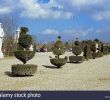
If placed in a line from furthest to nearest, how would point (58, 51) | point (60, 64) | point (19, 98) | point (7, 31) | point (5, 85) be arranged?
point (7, 31)
point (58, 51)
point (60, 64)
point (5, 85)
point (19, 98)

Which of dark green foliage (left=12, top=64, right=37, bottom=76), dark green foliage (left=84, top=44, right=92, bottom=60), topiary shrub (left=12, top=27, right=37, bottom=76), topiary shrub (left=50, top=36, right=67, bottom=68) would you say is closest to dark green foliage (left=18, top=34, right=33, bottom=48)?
topiary shrub (left=12, top=27, right=37, bottom=76)

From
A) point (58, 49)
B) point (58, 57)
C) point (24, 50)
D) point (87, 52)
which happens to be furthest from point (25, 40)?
point (87, 52)

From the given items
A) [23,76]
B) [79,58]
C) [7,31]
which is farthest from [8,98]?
[7,31]

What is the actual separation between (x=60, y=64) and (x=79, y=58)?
35.1ft

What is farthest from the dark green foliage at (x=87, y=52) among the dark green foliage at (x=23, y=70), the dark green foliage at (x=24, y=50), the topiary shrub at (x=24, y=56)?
the dark green foliage at (x=23, y=70)

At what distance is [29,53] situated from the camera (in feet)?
83.4

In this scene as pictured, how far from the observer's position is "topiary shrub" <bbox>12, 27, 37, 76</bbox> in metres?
24.3

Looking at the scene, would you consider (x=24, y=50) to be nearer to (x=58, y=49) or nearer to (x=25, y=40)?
(x=25, y=40)

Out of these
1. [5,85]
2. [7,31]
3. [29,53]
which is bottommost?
[5,85]

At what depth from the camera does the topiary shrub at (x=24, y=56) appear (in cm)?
2430

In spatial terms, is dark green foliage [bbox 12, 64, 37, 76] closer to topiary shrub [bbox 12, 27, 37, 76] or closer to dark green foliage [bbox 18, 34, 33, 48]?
topiary shrub [bbox 12, 27, 37, 76]

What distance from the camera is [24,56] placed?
25.2 meters

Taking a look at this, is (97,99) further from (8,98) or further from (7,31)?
(7,31)

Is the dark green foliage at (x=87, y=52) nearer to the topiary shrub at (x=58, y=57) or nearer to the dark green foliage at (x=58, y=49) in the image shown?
the topiary shrub at (x=58, y=57)
